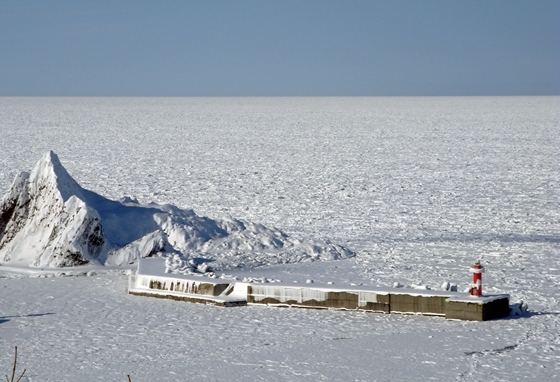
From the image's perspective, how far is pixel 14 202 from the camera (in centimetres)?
1114

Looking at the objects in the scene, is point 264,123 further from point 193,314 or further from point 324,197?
point 193,314

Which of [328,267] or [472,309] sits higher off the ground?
[328,267]

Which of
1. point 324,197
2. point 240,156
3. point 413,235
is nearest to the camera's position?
point 413,235

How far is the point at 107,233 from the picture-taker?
11086mm

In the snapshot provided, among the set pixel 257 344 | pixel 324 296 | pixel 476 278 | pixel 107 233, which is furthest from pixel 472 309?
pixel 107 233

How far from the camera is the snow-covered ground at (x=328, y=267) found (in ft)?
21.3

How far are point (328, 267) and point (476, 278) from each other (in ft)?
10.8

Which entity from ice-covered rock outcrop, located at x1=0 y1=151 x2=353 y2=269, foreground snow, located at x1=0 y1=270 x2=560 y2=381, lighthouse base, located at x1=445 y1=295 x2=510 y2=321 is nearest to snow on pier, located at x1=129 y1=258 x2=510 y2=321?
lighthouse base, located at x1=445 y1=295 x2=510 y2=321

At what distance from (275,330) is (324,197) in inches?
397

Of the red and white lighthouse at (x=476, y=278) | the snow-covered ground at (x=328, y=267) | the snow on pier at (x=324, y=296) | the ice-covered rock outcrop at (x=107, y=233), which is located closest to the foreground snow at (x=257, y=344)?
the snow-covered ground at (x=328, y=267)

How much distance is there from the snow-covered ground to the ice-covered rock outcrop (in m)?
0.48

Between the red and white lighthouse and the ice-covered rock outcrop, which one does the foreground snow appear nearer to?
the red and white lighthouse

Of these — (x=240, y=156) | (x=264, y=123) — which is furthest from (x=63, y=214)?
(x=264, y=123)

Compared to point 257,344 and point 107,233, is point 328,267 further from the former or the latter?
point 257,344
